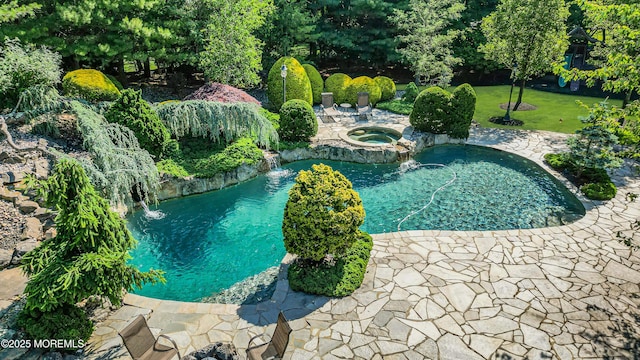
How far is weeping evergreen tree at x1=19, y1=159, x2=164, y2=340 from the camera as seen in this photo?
245 inches

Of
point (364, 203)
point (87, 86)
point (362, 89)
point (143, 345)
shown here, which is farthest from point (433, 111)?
point (143, 345)

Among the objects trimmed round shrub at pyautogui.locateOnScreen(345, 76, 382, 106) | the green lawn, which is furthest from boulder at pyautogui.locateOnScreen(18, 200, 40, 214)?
the green lawn

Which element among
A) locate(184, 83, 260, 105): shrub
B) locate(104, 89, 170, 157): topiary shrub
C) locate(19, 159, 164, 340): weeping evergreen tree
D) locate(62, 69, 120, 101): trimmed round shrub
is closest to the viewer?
locate(19, 159, 164, 340): weeping evergreen tree

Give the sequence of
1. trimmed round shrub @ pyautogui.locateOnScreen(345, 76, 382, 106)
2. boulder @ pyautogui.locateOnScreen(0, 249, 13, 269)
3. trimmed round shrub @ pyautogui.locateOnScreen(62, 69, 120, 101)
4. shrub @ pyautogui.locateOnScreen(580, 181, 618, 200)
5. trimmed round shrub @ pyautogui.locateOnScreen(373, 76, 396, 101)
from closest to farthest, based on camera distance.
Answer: boulder @ pyautogui.locateOnScreen(0, 249, 13, 269) < shrub @ pyautogui.locateOnScreen(580, 181, 618, 200) < trimmed round shrub @ pyautogui.locateOnScreen(62, 69, 120, 101) < trimmed round shrub @ pyautogui.locateOnScreen(345, 76, 382, 106) < trimmed round shrub @ pyautogui.locateOnScreen(373, 76, 396, 101)

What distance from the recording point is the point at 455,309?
7.97 meters

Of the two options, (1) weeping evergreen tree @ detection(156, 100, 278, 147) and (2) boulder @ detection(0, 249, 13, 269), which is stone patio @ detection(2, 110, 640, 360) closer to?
(2) boulder @ detection(0, 249, 13, 269)

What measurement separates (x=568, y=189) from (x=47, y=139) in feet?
57.9

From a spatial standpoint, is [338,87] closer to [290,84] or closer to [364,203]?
[290,84]

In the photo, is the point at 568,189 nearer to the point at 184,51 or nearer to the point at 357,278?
the point at 357,278

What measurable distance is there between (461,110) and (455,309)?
11.7 m

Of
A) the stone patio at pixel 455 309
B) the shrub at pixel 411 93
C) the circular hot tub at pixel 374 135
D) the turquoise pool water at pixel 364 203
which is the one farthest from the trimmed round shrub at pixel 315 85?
the stone patio at pixel 455 309

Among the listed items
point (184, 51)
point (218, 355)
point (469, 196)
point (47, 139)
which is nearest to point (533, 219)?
point (469, 196)

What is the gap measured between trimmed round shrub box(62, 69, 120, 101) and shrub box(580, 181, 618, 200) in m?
18.1

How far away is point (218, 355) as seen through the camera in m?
6.35
